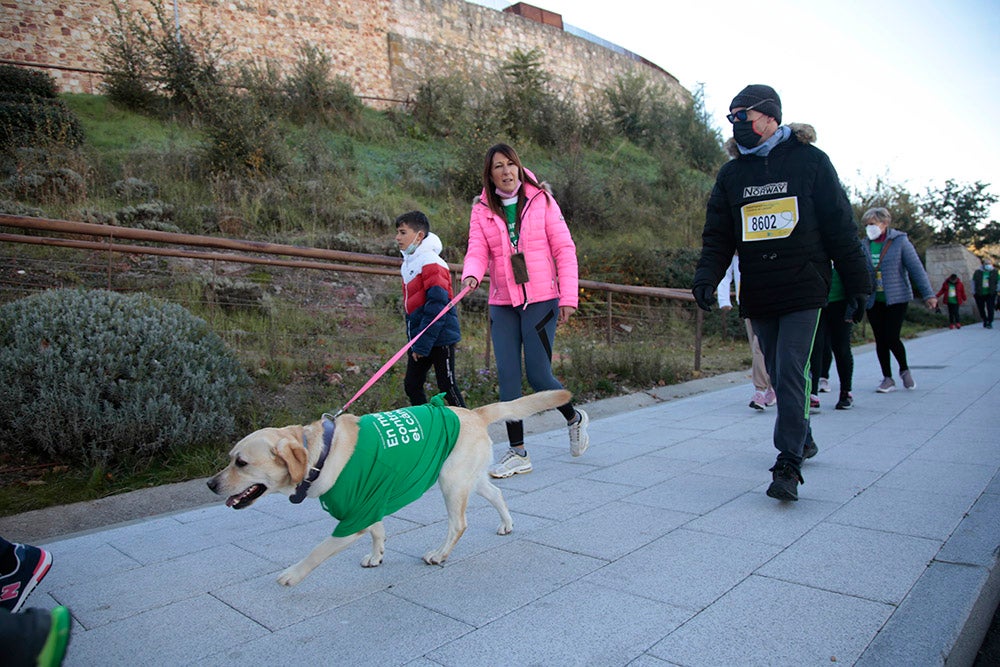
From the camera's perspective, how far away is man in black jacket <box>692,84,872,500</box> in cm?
365

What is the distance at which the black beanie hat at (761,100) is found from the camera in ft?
12.1

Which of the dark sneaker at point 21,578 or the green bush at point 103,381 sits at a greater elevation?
the green bush at point 103,381

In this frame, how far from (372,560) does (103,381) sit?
7.90 ft

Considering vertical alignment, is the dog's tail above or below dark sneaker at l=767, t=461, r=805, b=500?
above

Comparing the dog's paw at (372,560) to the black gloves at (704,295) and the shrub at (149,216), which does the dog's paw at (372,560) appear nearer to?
the black gloves at (704,295)

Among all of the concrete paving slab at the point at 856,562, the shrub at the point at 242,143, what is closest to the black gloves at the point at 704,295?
the concrete paving slab at the point at 856,562

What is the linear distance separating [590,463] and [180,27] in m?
20.1

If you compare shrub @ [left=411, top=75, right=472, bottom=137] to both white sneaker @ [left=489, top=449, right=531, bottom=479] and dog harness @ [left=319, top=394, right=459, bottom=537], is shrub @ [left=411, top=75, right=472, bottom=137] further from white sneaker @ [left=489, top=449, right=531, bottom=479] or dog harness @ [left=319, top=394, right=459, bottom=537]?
dog harness @ [left=319, top=394, right=459, bottom=537]

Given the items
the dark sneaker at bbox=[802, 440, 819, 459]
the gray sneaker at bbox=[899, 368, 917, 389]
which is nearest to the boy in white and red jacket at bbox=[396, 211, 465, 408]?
the dark sneaker at bbox=[802, 440, 819, 459]

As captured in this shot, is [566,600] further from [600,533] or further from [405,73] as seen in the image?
[405,73]

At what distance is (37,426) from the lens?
3996 mm

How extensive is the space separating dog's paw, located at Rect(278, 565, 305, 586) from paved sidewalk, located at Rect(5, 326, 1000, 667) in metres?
0.07

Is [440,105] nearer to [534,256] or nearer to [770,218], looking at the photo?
[534,256]

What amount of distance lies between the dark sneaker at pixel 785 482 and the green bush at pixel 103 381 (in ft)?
11.7
